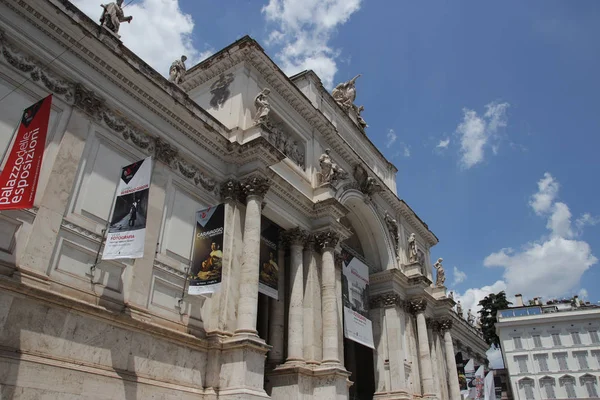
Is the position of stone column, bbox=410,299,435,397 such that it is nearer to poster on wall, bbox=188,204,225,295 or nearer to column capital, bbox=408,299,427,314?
column capital, bbox=408,299,427,314

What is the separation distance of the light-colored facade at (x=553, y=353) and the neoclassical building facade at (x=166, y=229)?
111ft

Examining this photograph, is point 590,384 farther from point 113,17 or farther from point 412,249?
point 113,17

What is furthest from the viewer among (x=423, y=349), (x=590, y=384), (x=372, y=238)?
(x=590, y=384)

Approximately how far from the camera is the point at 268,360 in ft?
56.9

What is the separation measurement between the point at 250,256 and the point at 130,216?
461 centimetres

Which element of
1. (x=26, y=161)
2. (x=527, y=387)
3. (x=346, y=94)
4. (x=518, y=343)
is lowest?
(x=26, y=161)

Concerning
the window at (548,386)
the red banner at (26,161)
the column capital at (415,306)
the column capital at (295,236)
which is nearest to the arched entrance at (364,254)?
the column capital at (415,306)

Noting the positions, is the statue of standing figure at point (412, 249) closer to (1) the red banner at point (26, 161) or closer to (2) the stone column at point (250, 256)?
(2) the stone column at point (250, 256)

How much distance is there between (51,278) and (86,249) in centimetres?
115

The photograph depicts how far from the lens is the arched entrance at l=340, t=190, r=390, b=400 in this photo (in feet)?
85.0

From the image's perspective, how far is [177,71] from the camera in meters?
18.0

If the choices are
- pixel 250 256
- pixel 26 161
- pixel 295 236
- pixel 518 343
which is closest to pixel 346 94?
pixel 295 236

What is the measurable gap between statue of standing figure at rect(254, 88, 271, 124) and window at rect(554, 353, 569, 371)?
154ft

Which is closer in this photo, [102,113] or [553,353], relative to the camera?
[102,113]
